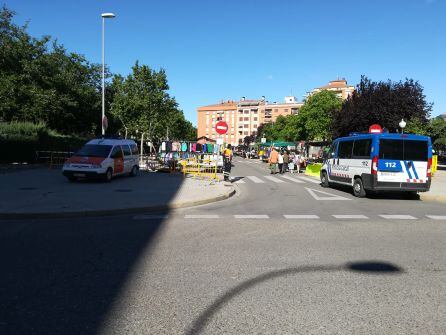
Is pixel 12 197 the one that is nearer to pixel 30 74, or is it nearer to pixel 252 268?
pixel 252 268

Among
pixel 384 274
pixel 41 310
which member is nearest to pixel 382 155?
pixel 384 274

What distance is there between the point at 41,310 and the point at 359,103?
35480 millimetres

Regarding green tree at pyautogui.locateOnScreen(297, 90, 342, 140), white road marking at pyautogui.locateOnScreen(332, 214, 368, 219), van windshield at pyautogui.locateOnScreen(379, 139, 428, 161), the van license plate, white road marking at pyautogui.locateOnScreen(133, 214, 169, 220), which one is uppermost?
green tree at pyautogui.locateOnScreen(297, 90, 342, 140)

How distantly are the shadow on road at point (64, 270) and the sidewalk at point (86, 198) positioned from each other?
95 centimetres

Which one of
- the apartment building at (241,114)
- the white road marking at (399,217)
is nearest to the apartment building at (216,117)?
the apartment building at (241,114)

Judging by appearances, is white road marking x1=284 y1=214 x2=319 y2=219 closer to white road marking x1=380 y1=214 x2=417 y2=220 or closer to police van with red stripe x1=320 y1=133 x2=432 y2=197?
white road marking x1=380 y1=214 x2=417 y2=220

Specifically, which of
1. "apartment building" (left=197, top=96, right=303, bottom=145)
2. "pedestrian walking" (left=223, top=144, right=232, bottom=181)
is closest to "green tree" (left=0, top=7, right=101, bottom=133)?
"pedestrian walking" (left=223, top=144, right=232, bottom=181)

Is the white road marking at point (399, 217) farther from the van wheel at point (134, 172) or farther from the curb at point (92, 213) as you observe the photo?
the van wheel at point (134, 172)

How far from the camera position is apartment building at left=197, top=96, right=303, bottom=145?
6521 inches

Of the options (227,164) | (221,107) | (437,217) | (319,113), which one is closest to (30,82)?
(227,164)

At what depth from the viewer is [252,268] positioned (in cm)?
552

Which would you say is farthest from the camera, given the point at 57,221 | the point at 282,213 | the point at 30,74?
the point at 30,74

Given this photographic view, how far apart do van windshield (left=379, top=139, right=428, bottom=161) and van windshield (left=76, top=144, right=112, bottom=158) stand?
11.2m

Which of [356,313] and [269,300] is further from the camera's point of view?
[269,300]
